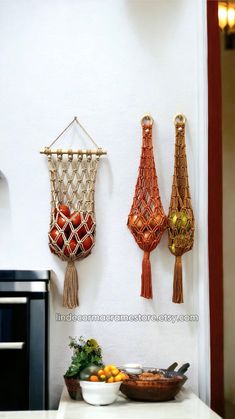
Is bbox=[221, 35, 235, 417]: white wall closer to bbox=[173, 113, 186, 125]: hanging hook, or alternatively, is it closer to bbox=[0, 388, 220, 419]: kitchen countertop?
bbox=[173, 113, 186, 125]: hanging hook

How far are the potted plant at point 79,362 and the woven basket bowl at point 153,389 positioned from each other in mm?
140

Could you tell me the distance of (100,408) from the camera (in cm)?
211

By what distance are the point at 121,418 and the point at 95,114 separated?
112 cm

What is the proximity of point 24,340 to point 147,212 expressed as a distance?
0.64 m

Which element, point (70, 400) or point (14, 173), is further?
point (14, 173)

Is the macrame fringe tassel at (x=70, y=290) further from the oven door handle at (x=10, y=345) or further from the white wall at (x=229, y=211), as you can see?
the white wall at (x=229, y=211)

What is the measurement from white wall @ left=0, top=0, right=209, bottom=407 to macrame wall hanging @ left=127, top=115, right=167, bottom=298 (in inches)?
1.8

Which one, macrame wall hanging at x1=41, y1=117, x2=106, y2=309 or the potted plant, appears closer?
the potted plant

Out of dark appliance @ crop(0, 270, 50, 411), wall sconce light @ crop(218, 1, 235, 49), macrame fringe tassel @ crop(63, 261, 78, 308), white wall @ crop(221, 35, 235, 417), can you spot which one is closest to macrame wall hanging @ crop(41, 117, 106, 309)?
macrame fringe tassel @ crop(63, 261, 78, 308)

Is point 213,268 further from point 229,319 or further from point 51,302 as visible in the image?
point 51,302

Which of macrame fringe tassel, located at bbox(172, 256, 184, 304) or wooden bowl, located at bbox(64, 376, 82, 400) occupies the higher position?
macrame fringe tassel, located at bbox(172, 256, 184, 304)

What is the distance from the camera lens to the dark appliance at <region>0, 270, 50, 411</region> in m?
2.28

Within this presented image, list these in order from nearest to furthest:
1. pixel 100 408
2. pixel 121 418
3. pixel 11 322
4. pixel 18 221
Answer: pixel 121 418, pixel 100 408, pixel 11 322, pixel 18 221

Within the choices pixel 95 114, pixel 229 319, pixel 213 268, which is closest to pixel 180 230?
pixel 213 268
